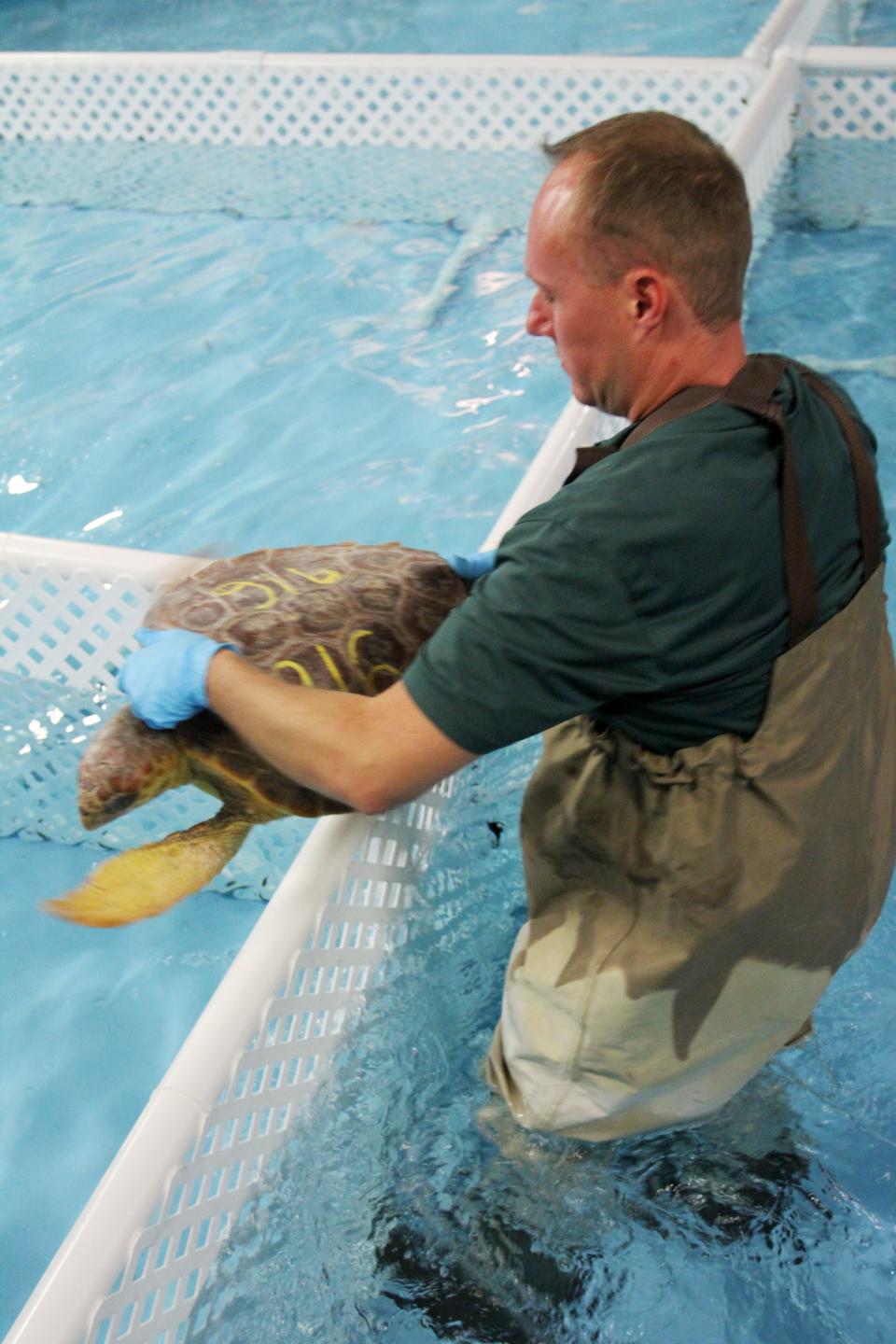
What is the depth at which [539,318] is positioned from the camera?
→ 1.44 meters

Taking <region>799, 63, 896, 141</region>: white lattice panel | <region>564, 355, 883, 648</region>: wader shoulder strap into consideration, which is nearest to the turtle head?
<region>564, 355, 883, 648</region>: wader shoulder strap

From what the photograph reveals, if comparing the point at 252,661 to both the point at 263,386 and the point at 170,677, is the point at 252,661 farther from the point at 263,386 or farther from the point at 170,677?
the point at 263,386

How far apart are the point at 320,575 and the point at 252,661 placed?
0.23m

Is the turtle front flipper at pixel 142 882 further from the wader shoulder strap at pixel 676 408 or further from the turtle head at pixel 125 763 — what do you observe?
the wader shoulder strap at pixel 676 408

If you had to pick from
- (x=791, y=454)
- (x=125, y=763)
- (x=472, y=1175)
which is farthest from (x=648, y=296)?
(x=472, y=1175)

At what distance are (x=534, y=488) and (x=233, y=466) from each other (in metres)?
2.03

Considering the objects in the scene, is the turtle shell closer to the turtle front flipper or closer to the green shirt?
the turtle front flipper

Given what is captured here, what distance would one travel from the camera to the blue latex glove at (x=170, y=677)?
1567mm

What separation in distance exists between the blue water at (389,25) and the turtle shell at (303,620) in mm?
6898

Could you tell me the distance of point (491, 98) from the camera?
5562 mm

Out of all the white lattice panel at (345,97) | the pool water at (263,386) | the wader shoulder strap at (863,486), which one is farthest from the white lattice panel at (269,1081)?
the white lattice panel at (345,97)

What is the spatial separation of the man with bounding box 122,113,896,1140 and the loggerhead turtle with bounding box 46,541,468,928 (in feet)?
0.41

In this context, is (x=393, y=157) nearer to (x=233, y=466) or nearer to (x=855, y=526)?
(x=233, y=466)

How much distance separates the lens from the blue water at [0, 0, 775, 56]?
25.8ft
